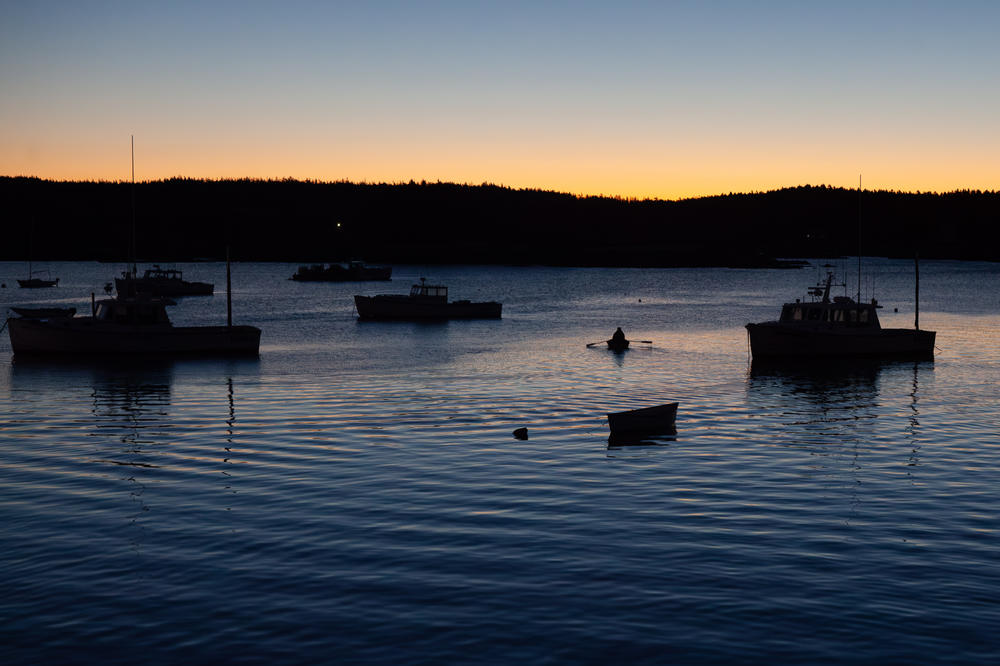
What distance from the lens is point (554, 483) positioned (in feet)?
77.7

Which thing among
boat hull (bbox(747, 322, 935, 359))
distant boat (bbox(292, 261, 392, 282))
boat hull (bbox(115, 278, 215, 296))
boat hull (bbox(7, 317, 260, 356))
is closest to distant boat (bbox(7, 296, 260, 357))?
boat hull (bbox(7, 317, 260, 356))

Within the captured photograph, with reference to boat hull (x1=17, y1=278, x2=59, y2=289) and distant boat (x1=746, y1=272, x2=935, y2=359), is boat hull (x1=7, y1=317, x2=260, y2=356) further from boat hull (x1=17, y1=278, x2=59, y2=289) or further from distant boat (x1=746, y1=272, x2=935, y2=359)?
boat hull (x1=17, y1=278, x2=59, y2=289)

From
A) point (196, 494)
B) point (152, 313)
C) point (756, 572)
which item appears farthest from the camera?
point (152, 313)

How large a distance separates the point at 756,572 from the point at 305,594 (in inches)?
294

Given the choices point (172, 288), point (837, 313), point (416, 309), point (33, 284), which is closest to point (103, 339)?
point (416, 309)

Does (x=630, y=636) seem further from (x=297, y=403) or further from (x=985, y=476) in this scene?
(x=297, y=403)

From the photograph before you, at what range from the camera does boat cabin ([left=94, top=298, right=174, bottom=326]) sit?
5334 centimetres

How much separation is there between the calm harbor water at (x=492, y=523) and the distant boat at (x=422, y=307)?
42.6 metres

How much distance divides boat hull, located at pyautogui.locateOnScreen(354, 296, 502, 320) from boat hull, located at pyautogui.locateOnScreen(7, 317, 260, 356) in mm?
34222

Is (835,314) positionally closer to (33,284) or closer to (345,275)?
(345,275)

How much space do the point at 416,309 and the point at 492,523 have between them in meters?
69.4

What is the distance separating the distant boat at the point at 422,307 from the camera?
8838cm

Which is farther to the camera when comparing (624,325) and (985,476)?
→ (624,325)

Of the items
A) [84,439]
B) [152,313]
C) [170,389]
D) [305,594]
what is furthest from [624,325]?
[305,594]
